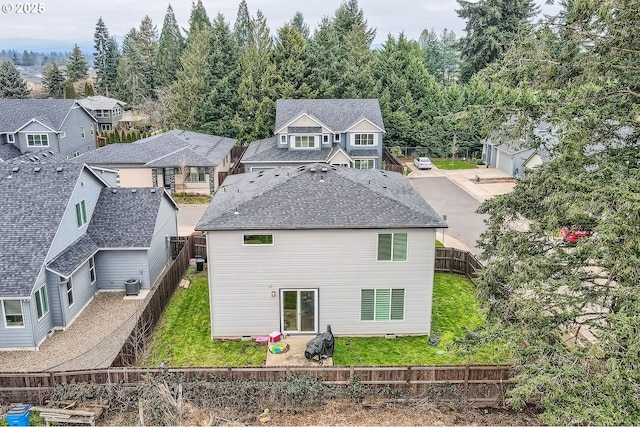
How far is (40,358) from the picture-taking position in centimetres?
1803

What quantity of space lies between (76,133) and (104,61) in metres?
47.7

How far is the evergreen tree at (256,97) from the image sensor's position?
51.8 m

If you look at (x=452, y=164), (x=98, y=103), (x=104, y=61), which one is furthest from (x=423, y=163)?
(x=104, y=61)

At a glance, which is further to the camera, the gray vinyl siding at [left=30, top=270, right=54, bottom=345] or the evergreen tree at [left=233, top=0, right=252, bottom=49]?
the evergreen tree at [left=233, top=0, right=252, bottom=49]

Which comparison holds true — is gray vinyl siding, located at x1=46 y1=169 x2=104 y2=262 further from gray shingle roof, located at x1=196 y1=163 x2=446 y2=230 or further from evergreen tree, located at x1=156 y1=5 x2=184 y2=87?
evergreen tree, located at x1=156 y1=5 x2=184 y2=87

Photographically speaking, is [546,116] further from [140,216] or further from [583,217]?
[140,216]

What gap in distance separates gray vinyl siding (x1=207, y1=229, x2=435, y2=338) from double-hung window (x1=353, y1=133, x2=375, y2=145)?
85.5ft

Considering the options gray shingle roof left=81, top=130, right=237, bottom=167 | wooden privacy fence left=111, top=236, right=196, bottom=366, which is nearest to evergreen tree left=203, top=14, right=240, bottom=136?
gray shingle roof left=81, top=130, right=237, bottom=167

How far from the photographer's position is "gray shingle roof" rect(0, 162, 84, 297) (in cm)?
1831

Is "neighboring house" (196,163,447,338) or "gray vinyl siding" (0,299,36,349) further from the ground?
"neighboring house" (196,163,447,338)

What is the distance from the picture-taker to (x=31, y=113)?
149 feet

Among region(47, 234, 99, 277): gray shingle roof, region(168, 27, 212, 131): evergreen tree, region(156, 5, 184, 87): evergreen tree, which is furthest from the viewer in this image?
region(156, 5, 184, 87): evergreen tree

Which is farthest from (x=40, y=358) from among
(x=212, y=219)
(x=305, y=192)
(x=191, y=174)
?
(x=191, y=174)

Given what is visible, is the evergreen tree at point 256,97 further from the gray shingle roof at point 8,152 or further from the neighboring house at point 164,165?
the gray shingle roof at point 8,152
